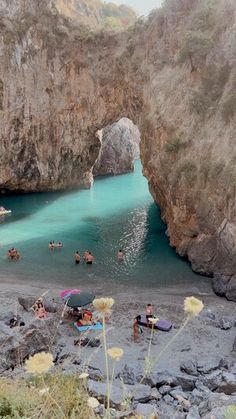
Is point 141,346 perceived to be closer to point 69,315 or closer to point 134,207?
point 69,315

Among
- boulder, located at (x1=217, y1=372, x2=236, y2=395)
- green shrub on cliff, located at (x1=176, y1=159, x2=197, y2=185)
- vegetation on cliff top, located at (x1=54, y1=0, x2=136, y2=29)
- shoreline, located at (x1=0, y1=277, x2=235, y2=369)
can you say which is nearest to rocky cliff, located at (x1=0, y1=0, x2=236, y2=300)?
green shrub on cliff, located at (x1=176, y1=159, x2=197, y2=185)

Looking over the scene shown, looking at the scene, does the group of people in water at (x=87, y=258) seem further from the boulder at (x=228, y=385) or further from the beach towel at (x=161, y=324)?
the boulder at (x=228, y=385)

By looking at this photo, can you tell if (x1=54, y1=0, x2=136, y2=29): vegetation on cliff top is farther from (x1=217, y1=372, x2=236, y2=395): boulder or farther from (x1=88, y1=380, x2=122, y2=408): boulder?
(x1=88, y1=380, x2=122, y2=408): boulder

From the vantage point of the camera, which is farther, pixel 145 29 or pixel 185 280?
pixel 145 29

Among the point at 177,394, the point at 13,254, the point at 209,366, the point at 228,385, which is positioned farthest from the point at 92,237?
the point at 177,394

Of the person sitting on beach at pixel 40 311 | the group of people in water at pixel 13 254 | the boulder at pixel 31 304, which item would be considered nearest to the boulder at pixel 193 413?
the person sitting on beach at pixel 40 311

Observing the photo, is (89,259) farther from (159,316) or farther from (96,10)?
(96,10)

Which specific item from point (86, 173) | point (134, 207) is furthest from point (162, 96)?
point (86, 173)
